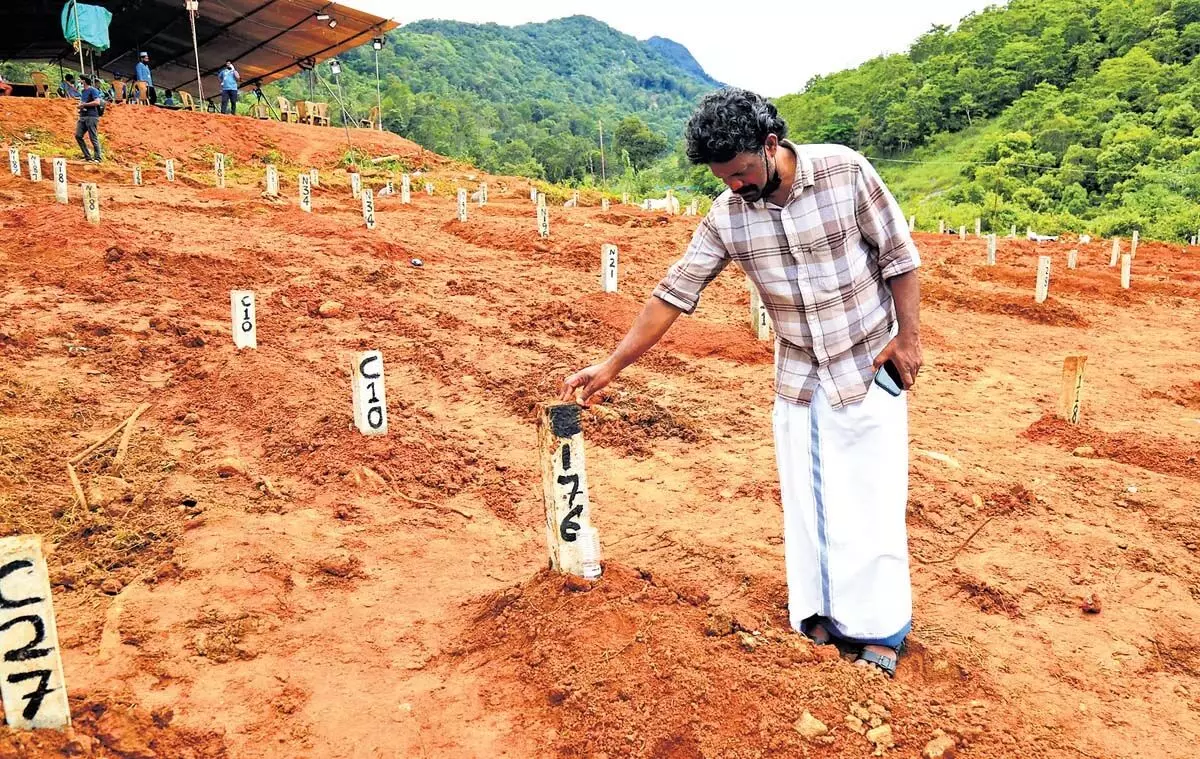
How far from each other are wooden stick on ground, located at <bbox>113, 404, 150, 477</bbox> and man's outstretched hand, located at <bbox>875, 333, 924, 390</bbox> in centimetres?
395

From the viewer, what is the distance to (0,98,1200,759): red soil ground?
2.30 m

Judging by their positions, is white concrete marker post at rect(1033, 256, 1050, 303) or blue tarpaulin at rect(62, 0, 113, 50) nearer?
white concrete marker post at rect(1033, 256, 1050, 303)

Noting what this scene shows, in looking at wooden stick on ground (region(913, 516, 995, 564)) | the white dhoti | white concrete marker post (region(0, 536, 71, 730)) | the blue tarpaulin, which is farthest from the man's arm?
the blue tarpaulin

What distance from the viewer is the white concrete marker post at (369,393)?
4.58 m

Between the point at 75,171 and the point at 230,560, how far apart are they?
1335cm

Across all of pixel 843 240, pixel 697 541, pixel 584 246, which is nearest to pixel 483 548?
pixel 697 541

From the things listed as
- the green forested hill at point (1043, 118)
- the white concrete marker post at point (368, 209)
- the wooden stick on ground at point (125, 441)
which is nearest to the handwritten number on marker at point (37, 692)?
the wooden stick on ground at point (125, 441)

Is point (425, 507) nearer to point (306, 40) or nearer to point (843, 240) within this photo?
point (843, 240)

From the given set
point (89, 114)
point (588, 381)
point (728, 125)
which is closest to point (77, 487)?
point (588, 381)

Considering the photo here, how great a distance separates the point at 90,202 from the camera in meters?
8.53

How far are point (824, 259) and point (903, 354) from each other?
0.41m

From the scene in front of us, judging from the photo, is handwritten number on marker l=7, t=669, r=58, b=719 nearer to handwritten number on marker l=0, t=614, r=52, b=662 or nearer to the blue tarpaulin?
handwritten number on marker l=0, t=614, r=52, b=662

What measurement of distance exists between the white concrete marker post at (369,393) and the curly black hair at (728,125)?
2.91 metres

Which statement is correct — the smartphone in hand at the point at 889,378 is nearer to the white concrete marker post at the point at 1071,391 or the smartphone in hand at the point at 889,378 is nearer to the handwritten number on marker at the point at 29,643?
the handwritten number on marker at the point at 29,643
